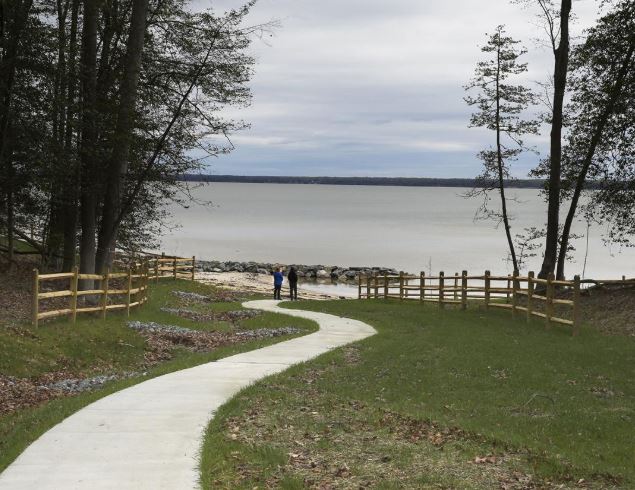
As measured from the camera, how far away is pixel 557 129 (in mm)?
27906

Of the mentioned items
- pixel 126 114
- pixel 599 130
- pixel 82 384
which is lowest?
pixel 82 384

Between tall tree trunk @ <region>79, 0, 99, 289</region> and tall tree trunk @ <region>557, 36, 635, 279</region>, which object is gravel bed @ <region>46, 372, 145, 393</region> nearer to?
tall tree trunk @ <region>79, 0, 99, 289</region>

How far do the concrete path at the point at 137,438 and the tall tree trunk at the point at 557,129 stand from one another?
56.5 ft

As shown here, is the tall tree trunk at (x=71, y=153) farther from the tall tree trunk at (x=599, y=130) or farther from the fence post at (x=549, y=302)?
the tall tree trunk at (x=599, y=130)

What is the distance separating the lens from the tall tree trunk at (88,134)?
22.4 metres

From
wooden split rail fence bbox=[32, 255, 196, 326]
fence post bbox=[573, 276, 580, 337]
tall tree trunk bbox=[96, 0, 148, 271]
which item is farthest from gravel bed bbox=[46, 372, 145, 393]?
fence post bbox=[573, 276, 580, 337]

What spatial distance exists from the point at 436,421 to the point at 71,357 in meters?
8.86

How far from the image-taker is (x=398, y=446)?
343 inches

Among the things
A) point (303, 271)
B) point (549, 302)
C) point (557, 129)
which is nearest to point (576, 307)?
point (549, 302)

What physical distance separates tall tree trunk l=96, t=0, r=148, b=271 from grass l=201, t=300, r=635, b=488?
979cm

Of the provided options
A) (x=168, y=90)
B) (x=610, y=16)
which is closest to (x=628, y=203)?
(x=610, y=16)

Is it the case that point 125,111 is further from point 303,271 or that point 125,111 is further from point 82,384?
point 303,271

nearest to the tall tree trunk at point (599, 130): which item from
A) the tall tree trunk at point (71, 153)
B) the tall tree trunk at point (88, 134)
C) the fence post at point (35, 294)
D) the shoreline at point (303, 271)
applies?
the tall tree trunk at point (88, 134)

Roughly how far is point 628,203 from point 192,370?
19.9 m
